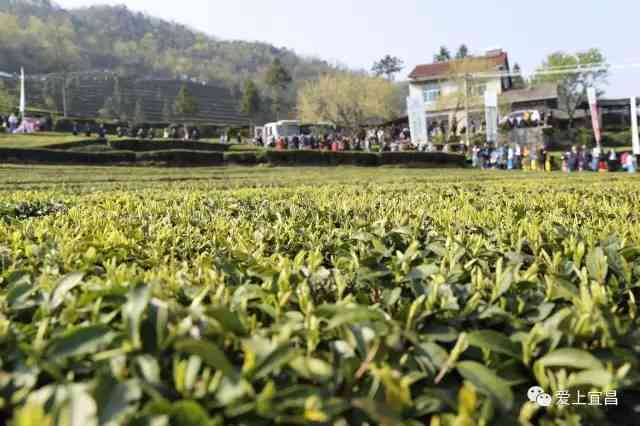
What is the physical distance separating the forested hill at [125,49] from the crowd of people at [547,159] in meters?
69.3

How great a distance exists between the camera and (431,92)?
62.4 m

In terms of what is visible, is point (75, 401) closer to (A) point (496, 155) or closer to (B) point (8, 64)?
(A) point (496, 155)

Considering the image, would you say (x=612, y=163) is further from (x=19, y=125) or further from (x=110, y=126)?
(x=110, y=126)

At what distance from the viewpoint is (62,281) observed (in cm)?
159

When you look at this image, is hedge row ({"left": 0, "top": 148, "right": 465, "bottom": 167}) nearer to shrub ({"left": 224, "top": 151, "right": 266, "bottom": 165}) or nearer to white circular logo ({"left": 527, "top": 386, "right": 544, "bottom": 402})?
shrub ({"left": 224, "top": 151, "right": 266, "bottom": 165})

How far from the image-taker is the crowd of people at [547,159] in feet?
97.5

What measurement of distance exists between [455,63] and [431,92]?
532 centimetres

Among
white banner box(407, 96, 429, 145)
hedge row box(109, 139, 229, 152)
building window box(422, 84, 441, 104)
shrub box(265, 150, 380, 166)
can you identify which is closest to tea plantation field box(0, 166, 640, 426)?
shrub box(265, 150, 380, 166)

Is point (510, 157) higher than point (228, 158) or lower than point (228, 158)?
lower

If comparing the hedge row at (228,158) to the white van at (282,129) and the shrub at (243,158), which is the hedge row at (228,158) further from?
the white van at (282,129)

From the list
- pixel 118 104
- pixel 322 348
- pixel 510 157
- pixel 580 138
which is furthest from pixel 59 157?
pixel 118 104

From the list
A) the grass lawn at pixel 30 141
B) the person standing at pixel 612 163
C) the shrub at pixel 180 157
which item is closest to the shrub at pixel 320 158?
the shrub at pixel 180 157

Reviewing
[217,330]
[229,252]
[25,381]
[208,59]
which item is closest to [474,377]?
[217,330]

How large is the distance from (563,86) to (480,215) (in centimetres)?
6743
